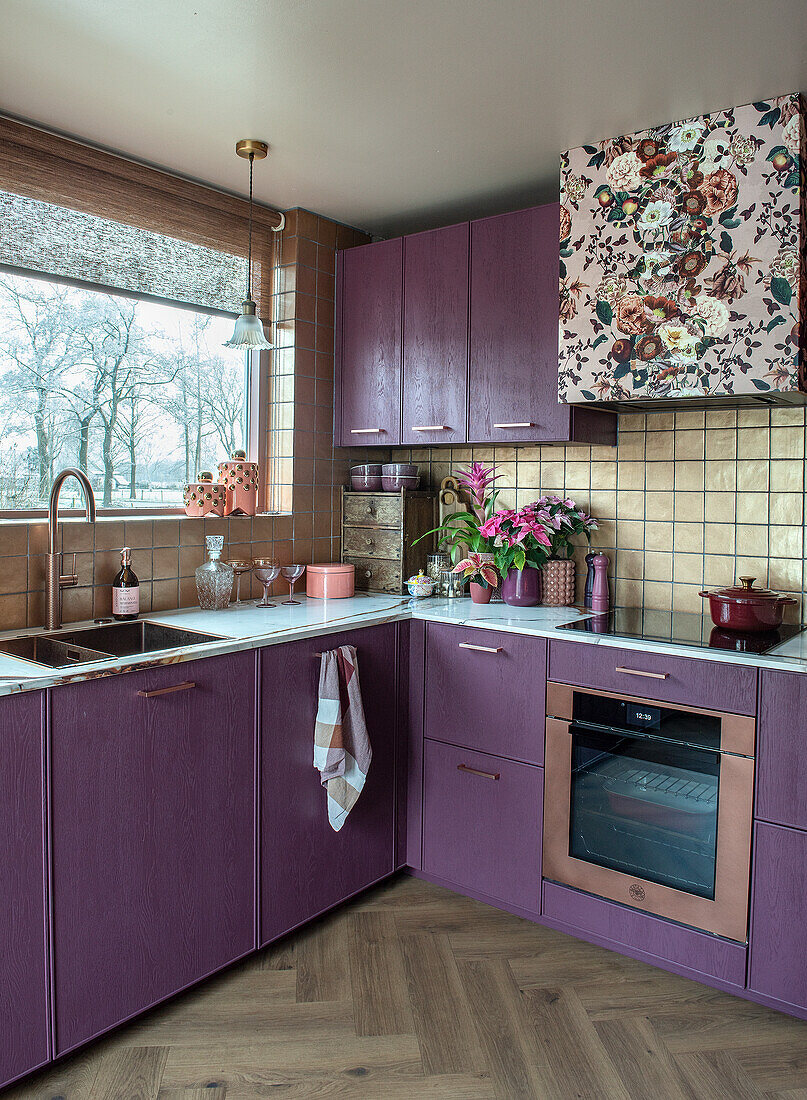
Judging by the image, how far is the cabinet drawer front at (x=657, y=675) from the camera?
2.04 m

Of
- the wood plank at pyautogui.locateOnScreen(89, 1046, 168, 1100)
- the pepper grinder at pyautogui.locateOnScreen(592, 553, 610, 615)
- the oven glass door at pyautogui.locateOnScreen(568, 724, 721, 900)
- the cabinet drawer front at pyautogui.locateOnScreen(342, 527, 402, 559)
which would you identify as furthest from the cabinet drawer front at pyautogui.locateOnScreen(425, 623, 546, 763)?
the wood plank at pyautogui.locateOnScreen(89, 1046, 168, 1100)

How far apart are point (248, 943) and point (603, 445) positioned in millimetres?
1951

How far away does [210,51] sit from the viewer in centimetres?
192

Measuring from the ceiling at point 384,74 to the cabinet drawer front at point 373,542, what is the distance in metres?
1.26

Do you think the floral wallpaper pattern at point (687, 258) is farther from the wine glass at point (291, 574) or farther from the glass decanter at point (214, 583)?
the glass decanter at point (214, 583)

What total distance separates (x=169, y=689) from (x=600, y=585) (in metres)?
1.46

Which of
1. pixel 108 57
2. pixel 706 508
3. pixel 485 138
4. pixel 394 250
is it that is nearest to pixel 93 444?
pixel 108 57

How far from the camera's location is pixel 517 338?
105 inches

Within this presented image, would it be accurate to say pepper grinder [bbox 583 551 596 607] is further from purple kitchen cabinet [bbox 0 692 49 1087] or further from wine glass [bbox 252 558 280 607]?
Result: purple kitchen cabinet [bbox 0 692 49 1087]

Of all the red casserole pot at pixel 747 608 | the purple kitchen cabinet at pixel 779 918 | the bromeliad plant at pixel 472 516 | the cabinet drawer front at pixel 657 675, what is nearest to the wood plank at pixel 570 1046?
the purple kitchen cabinet at pixel 779 918

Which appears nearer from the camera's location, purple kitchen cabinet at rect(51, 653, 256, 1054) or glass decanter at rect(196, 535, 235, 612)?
purple kitchen cabinet at rect(51, 653, 256, 1054)

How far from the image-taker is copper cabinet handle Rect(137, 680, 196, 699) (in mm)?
1910

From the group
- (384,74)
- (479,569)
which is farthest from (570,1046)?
(384,74)

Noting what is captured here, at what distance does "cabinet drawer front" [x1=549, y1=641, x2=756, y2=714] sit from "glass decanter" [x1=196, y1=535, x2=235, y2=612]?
42.3 inches
